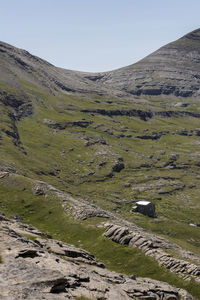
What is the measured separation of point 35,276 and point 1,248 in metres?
10.5

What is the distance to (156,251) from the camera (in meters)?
80.8

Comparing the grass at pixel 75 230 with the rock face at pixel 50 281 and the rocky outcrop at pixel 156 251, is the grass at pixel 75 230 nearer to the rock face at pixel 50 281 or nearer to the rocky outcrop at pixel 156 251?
the rocky outcrop at pixel 156 251

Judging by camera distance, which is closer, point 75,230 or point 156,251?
point 156,251

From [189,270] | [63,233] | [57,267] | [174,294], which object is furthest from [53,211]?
[57,267]

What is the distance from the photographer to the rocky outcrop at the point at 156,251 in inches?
2781

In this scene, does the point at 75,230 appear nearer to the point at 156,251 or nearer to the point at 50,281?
the point at 156,251

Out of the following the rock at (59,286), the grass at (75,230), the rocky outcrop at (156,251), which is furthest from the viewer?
the grass at (75,230)

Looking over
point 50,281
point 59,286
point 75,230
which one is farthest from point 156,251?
point 50,281

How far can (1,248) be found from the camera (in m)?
39.2

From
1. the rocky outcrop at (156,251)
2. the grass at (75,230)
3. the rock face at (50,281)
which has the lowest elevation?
the grass at (75,230)

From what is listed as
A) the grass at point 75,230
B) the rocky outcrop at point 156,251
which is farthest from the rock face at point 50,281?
the grass at point 75,230

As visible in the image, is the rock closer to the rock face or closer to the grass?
the rock face

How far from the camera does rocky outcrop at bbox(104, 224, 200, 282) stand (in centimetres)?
7062

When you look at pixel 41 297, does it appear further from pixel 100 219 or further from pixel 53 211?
pixel 53 211
